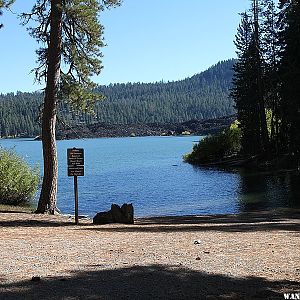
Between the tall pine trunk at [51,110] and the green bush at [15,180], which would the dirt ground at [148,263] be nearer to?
the tall pine trunk at [51,110]

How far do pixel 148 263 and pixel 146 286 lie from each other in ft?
4.78

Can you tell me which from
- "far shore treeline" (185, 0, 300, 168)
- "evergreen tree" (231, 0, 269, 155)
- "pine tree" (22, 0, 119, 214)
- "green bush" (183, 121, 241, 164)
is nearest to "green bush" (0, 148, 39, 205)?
"pine tree" (22, 0, 119, 214)

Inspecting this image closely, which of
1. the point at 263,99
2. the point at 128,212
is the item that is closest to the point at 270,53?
the point at 263,99

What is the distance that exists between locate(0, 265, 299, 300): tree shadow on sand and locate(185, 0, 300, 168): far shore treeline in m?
24.8

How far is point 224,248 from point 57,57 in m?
9.42

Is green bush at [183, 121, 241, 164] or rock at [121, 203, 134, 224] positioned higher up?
green bush at [183, 121, 241, 164]

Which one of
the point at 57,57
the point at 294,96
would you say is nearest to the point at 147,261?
the point at 57,57

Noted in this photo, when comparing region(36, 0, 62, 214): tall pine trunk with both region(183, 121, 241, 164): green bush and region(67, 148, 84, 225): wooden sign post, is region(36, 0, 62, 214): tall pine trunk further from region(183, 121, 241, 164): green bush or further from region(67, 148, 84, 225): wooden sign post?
region(183, 121, 241, 164): green bush

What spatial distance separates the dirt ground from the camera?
234 inches

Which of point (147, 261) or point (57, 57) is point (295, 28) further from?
point (147, 261)

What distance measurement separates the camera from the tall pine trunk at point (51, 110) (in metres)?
15.7

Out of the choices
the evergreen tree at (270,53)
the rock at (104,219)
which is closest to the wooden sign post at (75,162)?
the rock at (104,219)

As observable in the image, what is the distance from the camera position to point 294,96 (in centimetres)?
2980

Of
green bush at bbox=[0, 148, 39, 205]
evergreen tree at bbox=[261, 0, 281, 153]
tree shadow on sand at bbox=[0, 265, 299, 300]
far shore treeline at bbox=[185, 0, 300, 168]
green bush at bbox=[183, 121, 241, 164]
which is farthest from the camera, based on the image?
green bush at bbox=[183, 121, 241, 164]
